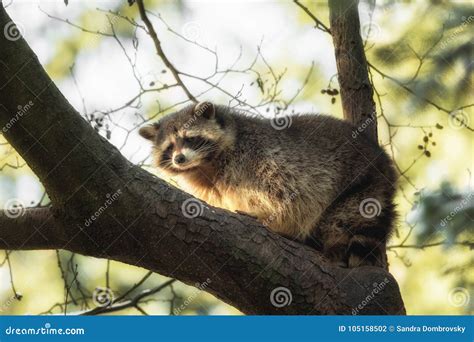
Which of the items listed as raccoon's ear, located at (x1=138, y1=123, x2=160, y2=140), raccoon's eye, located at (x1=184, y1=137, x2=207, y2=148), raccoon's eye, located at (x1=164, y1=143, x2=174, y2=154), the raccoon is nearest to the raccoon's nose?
the raccoon

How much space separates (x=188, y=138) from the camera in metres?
5.41

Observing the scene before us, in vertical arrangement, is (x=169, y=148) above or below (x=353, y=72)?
below

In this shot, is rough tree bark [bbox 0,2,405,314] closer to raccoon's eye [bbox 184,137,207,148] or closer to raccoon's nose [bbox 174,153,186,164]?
raccoon's nose [bbox 174,153,186,164]

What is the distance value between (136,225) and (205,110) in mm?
2007

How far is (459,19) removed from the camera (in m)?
3.75

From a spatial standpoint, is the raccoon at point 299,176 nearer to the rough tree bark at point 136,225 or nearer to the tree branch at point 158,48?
the tree branch at point 158,48

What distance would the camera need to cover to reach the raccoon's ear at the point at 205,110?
5.37 m

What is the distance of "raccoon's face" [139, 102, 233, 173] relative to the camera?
17.1ft

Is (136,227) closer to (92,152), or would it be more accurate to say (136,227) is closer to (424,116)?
(92,152)

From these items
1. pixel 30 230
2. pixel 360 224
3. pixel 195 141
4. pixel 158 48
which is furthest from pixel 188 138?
pixel 30 230

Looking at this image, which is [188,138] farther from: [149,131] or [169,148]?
[149,131]

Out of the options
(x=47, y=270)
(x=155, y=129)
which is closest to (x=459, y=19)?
(x=155, y=129)

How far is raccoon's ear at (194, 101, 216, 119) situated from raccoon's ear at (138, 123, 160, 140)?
0.50 metres

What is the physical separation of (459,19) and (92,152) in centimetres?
228
